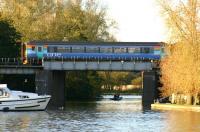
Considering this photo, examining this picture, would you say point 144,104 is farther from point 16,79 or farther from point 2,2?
point 2,2

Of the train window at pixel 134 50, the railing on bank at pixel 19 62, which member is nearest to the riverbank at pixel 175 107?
the train window at pixel 134 50

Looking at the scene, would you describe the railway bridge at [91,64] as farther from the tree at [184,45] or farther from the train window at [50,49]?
the tree at [184,45]

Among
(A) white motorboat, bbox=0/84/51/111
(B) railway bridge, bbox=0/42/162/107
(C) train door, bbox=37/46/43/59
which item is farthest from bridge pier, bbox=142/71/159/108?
(A) white motorboat, bbox=0/84/51/111

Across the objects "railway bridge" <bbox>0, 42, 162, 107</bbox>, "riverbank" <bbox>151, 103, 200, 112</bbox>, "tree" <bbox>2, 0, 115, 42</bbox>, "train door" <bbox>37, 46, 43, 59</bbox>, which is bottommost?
"riverbank" <bbox>151, 103, 200, 112</bbox>

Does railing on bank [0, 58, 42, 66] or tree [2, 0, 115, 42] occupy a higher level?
tree [2, 0, 115, 42]

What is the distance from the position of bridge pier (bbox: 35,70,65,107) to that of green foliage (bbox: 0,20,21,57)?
10.5 m

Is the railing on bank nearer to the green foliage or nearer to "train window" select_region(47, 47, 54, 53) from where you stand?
"train window" select_region(47, 47, 54, 53)

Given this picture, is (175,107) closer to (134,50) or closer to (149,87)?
(149,87)

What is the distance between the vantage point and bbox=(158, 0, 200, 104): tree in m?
77.7

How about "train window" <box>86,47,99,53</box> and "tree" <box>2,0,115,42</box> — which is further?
"tree" <box>2,0,115,42</box>

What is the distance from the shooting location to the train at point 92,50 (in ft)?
317

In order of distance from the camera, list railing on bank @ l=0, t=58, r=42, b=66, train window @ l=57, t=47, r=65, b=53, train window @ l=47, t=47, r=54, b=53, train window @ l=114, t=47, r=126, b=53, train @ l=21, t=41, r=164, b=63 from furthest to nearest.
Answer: train window @ l=57, t=47, r=65, b=53
train window @ l=47, t=47, r=54, b=53
train window @ l=114, t=47, r=126, b=53
train @ l=21, t=41, r=164, b=63
railing on bank @ l=0, t=58, r=42, b=66

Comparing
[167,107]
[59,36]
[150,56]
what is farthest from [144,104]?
[59,36]

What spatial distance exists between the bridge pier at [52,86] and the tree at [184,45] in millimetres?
20371
